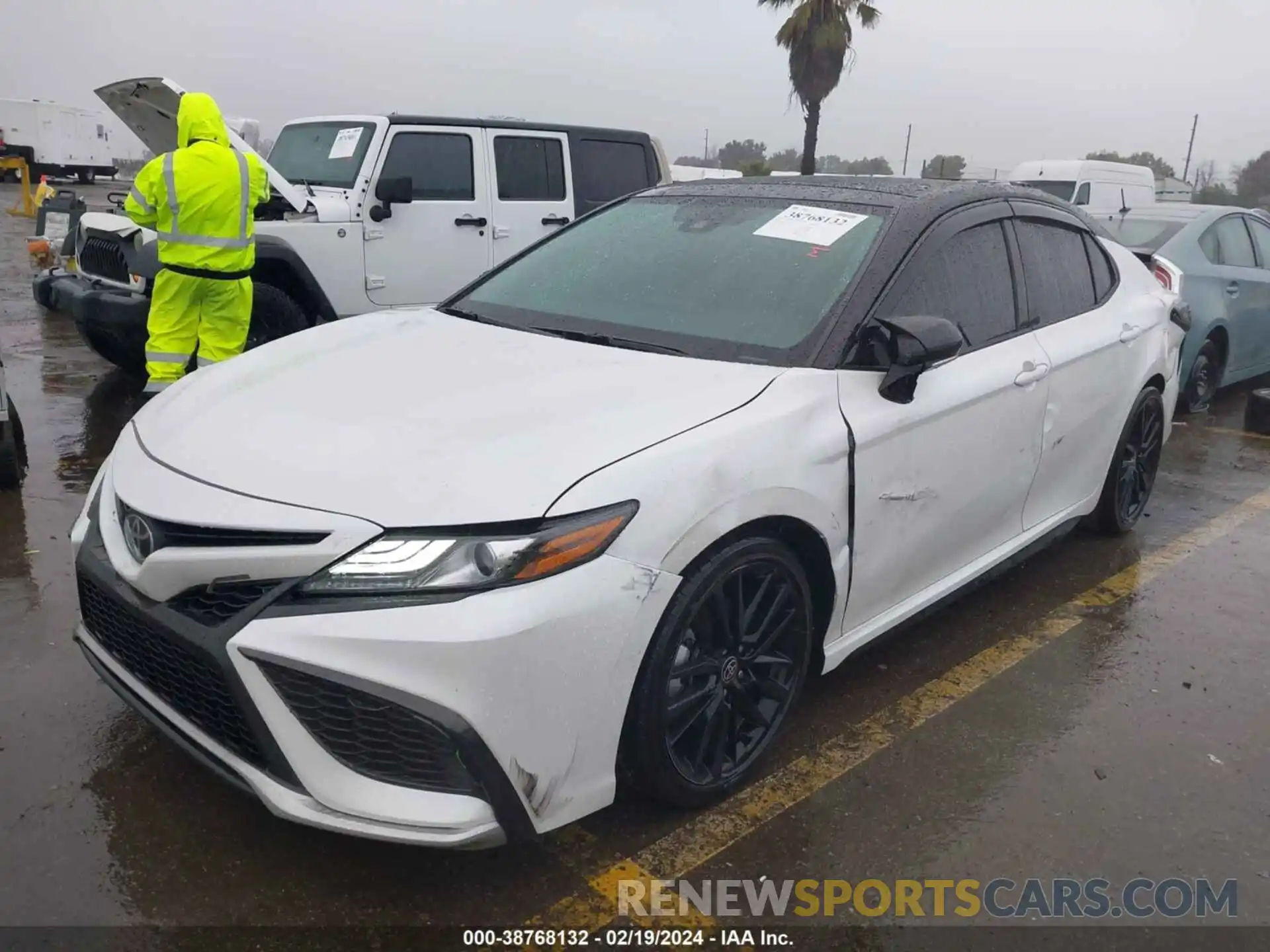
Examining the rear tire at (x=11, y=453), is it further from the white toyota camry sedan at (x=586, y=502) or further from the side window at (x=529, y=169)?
the side window at (x=529, y=169)

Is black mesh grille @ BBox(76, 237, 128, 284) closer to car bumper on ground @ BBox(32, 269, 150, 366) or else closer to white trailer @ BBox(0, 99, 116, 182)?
car bumper on ground @ BBox(32, 269, 150, 366)

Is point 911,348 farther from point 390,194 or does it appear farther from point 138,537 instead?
point 390,194

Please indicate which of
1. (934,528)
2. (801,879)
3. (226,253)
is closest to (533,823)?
(801,879)

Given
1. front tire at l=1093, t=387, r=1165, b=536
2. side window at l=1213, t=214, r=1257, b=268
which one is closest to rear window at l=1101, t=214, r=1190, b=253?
side window at l=1213, t=214, r=1257, b=268

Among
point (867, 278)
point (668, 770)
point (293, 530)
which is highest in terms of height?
point (867, 278)

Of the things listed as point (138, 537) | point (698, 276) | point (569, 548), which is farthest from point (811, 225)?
point (138, 537)

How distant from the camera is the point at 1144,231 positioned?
298 inches

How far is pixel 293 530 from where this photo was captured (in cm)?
214

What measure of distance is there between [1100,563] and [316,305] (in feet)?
16.1

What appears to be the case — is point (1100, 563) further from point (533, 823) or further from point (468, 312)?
point (533, 823)

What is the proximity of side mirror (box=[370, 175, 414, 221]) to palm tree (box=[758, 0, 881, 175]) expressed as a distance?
16.2 meters

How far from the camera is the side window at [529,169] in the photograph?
303 inches

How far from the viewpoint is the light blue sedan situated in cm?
721

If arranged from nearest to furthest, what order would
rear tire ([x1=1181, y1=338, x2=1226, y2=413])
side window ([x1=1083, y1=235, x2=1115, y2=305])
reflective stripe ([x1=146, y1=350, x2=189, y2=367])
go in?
side window ([x1=1083, y1=235, x2=1115, y2=305]), reflective stripe ([x1=146, y1=350, x2=189, y2=367]), rear tire ([x1=1181, y1=338, x2=1226, y2=413])
